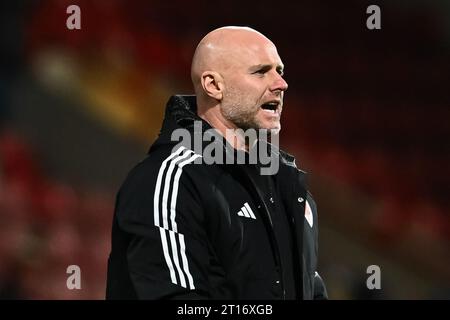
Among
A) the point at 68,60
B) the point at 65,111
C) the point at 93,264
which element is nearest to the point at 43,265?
the point at 93,264

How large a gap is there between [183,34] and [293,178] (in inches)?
164

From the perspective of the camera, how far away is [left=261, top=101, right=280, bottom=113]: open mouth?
2.22 meters

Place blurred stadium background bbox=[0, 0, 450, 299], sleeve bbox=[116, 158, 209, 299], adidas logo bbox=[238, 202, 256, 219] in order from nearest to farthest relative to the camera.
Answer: sleeve bbox=[116, 158, 209, 299], adidas logo bbox=[238, 202, 256, 219], blurred stadium background bbox=[0, 0, 450, 299]

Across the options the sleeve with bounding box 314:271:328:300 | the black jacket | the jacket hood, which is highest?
the jacket hood

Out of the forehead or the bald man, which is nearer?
the bald man

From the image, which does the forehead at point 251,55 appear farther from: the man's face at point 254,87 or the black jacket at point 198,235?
the black jacket at point 198,235

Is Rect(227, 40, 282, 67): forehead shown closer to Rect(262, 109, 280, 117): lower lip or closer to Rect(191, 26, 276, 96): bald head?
Rect(191, 26, 276, 96): bald head

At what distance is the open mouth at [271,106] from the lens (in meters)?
2.22

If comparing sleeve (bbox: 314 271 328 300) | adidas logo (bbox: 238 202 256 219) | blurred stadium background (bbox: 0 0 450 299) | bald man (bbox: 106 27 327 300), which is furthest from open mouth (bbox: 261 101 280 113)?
blurred stadium background (bbox: 0 0 450 299)

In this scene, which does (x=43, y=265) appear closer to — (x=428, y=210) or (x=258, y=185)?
(x=428, y=210)

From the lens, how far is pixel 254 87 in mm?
2195

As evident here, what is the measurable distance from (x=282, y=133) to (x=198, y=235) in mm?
3999

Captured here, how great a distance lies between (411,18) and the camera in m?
6.74

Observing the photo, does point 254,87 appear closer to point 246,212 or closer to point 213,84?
point 213,84
